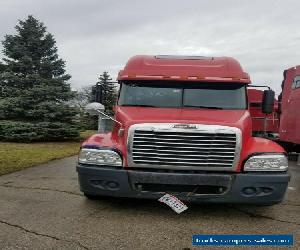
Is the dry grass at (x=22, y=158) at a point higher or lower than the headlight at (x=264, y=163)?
lower

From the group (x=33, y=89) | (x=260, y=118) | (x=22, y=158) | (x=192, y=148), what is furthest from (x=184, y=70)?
(x=33, y=89)

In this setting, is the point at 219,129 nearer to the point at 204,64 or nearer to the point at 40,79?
the point at 204,64

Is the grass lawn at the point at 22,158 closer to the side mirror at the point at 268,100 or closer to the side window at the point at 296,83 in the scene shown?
the side mirror at the point at 268,100

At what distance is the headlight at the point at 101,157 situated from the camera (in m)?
5.97

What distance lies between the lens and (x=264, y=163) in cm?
587

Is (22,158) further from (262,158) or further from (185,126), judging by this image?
(262,158)

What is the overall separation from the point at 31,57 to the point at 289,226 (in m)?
17.1

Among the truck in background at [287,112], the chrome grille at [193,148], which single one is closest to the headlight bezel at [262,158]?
the chrome grille at [193,148]

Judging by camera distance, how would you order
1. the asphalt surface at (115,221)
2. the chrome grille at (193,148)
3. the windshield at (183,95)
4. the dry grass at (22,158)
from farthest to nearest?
1. the dry grass at (22,158)
2. the windshield at (183,95)
3. the chrome grille at (193,148)
4. the asphalt surface at (115,221)

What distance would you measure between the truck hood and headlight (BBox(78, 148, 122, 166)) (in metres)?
0.48

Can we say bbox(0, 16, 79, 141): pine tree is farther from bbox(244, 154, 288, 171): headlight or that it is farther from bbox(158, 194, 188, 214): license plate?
bbox(244, 154, 288, 171): headlight

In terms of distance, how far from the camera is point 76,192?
25.4 ft

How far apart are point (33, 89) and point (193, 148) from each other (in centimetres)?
1495

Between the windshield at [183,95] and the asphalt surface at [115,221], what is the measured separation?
159cm
